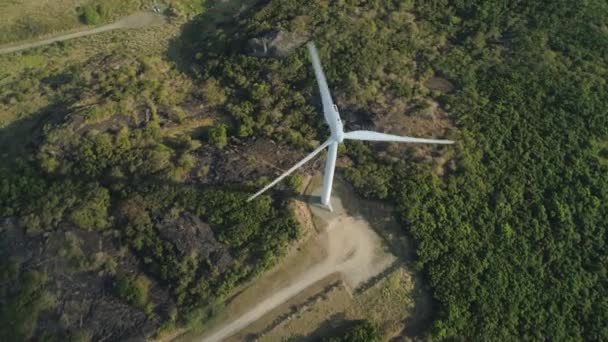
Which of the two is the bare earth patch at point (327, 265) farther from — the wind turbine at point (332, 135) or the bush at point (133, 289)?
the bush at point (133, 289)

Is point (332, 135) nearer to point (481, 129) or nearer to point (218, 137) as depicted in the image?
point (218, 137)

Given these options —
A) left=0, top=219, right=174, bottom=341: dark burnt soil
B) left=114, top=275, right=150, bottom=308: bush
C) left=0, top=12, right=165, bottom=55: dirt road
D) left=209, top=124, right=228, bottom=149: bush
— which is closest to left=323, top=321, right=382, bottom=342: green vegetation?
left=0, top=219, right=174, bottom=341: dark burnt soil

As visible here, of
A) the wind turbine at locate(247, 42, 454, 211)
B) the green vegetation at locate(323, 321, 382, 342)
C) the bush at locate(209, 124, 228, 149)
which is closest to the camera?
the wind turbine at locate(247, 42, 454, 211)

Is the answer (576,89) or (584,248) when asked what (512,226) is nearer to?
→ (584,248)

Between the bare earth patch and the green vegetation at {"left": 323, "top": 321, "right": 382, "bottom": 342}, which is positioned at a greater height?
the bare earth patch

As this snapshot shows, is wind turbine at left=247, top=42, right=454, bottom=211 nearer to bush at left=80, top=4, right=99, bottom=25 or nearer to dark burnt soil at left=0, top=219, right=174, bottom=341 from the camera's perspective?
dark burnt soil at left=0, top=219, right=174, bottom=341

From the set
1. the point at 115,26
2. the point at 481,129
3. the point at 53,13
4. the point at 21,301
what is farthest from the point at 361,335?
the point at 53,13
